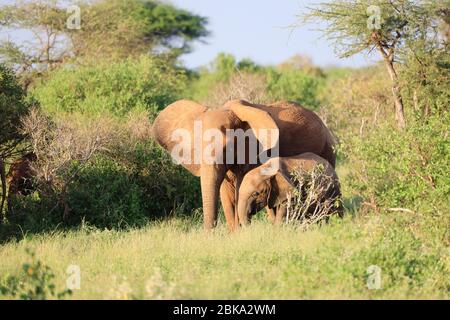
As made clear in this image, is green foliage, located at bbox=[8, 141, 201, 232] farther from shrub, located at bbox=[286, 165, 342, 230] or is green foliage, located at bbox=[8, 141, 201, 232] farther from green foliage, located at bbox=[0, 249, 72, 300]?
green foliage, located at bbox=[0, 249, 72, 300]

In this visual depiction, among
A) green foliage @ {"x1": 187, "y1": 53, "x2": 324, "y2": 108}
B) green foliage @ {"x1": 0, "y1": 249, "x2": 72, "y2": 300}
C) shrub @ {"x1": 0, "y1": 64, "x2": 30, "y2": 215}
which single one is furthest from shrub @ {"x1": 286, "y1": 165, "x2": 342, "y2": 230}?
green foliage @ {"x1": 187, "y1": 53, "x2": 324, "y2": 108}

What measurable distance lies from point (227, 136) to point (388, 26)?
410 centimetres

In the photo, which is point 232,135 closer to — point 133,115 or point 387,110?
point 133,115

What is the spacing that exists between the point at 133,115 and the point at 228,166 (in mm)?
3819

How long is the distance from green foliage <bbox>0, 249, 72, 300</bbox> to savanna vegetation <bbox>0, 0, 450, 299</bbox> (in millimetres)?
23

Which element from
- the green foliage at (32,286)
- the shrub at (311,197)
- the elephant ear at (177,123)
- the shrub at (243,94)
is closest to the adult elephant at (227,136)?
the elephant ear at (177,123)

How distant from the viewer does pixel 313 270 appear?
275 inches

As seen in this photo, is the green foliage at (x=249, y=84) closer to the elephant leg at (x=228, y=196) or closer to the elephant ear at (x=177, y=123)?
the elephant ear at (x=177, y=123)

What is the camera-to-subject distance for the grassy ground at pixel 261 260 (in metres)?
6.59

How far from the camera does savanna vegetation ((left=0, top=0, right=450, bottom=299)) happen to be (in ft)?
22.8

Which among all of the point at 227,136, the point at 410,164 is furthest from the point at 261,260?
the point at 227,136

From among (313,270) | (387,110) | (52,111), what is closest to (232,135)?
(313,270)

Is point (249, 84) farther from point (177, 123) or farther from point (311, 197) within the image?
point (311, 197)

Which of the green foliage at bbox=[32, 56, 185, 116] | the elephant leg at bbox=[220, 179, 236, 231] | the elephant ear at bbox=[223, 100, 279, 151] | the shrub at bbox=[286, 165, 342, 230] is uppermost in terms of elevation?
the elephant ear at bbox=[223, 100, 279, 151]
